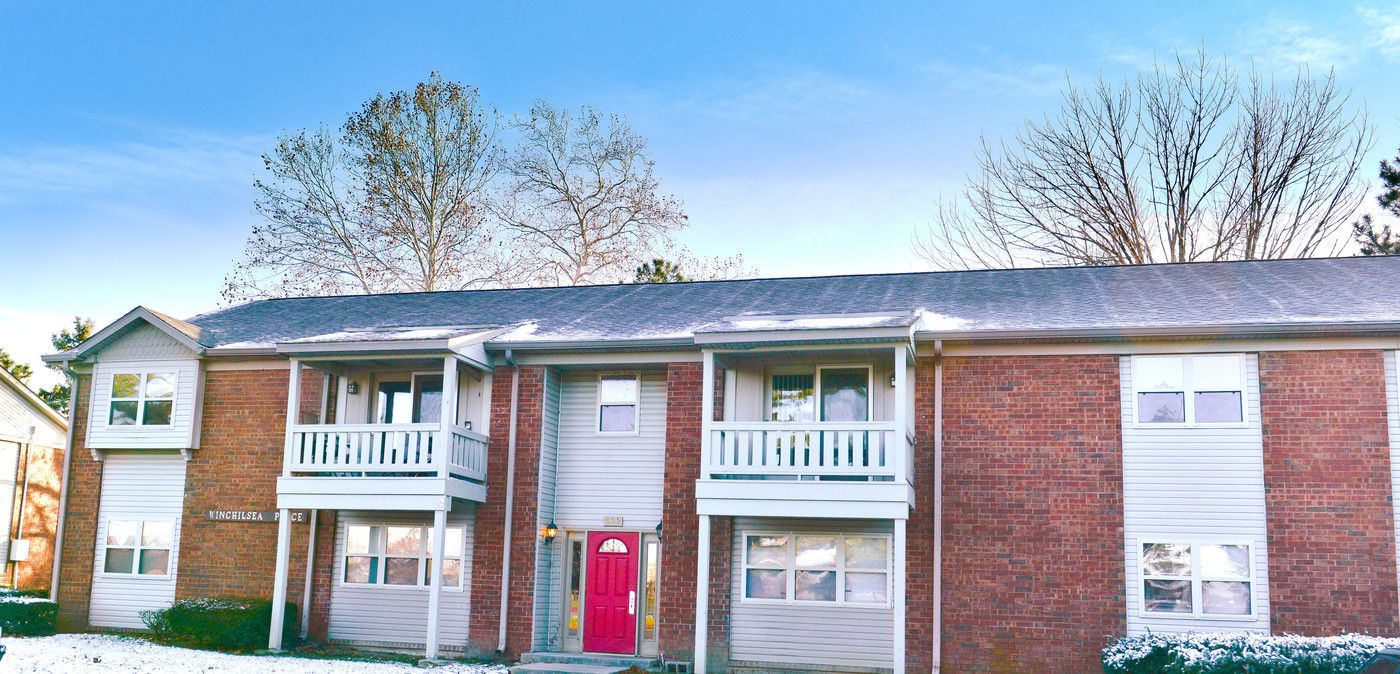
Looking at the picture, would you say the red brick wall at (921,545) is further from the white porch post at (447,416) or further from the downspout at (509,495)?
the white porch post at (447,416)

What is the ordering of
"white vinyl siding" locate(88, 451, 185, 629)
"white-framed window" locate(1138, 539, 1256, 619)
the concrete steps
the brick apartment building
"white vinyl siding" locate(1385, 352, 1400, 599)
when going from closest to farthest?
"white vinyl siding" locate(1385, 352, 1400, 599)
"white-framed window" locate(1138, 539, 1256, 619)
the brick apartment building
the concrete steps
"white vinyl siding" locate(88, 451, 185, 629)

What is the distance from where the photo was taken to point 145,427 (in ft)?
63.3

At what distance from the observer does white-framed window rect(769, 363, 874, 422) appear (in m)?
16.6

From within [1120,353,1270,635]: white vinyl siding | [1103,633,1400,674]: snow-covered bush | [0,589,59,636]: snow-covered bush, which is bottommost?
[0,589,59,636]: snow-covered bush

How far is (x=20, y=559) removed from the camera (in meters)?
25.2

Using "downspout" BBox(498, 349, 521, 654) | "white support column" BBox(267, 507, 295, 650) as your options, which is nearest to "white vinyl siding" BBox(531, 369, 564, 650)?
"downspout" BBox(498, 349, 521, 654)

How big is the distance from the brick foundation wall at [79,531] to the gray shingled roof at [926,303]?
9.79 ft

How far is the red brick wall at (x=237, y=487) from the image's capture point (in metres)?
18.4

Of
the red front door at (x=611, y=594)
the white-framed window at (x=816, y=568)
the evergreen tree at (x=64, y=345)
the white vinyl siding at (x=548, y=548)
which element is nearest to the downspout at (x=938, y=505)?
the white-framed window at (x=816, y=568)

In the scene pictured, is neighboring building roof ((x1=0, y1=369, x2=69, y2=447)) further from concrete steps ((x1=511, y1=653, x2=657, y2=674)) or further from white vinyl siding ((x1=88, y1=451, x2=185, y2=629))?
concrete steps ((x1=511, y1=653, x2=657, y2=674))

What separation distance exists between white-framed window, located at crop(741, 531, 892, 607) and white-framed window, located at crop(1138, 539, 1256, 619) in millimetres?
3590

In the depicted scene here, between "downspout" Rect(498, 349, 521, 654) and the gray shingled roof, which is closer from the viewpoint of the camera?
the gray shingled roof

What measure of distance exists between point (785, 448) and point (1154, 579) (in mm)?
5333

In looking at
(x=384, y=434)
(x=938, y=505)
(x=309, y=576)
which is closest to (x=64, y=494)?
(x=309, y=576)
